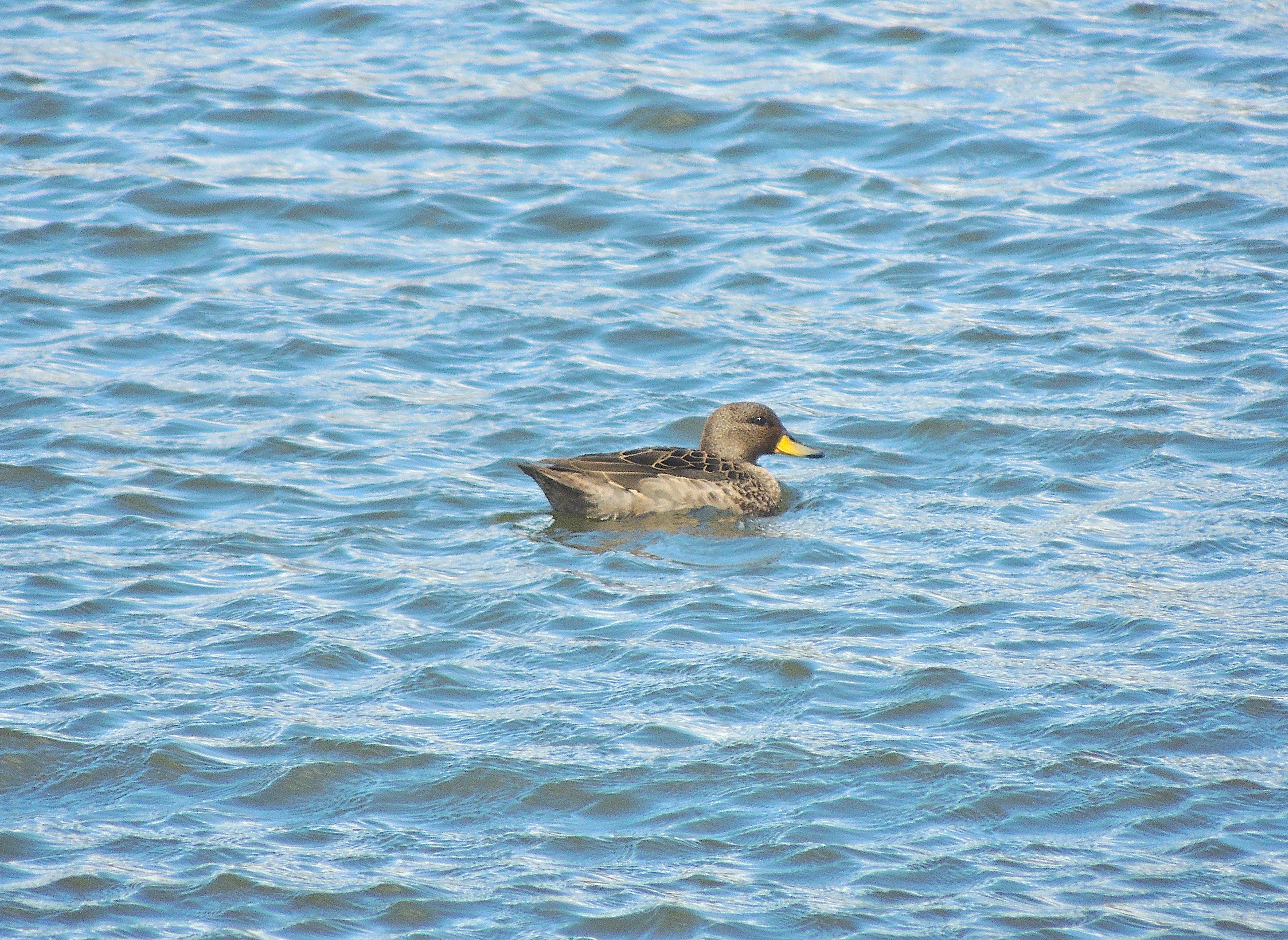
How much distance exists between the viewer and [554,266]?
11367mm

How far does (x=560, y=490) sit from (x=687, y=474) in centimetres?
75

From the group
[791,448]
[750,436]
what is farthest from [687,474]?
[791,448]

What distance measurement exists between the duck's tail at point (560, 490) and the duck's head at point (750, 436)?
2.96 feet

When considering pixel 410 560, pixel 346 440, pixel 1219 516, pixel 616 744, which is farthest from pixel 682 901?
pixel 346 440

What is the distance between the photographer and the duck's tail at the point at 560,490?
26.8 feet

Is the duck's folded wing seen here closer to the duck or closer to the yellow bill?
the duck

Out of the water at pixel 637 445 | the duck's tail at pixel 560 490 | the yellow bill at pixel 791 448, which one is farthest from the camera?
the yellow bill at pixel 791 448

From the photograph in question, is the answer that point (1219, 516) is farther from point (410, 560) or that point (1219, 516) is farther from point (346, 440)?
point (346, 440)

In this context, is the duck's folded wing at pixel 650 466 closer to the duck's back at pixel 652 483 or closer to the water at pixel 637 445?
the duck's back at pixel 652 483

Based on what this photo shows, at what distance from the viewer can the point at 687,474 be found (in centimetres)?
862

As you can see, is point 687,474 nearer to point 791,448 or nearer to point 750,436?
point 750,436

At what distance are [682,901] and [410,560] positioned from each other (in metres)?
2.92

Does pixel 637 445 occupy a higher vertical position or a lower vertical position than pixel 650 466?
lower

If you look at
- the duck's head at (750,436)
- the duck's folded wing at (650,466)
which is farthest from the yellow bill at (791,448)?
the duck's folded wing at (650,466)
